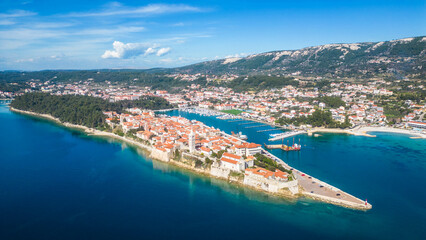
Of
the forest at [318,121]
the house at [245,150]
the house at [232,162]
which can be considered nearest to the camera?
the house at [232,162]

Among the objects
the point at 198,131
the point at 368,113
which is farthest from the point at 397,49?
the point at 198,131

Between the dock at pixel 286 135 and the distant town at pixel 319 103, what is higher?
the distant town at pixel 319 103

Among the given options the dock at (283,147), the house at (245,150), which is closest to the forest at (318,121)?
the dock at (283,147)

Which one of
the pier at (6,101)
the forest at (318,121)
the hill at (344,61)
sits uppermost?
the hill at (344,61)

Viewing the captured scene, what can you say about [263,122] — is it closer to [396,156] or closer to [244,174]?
[396,156]

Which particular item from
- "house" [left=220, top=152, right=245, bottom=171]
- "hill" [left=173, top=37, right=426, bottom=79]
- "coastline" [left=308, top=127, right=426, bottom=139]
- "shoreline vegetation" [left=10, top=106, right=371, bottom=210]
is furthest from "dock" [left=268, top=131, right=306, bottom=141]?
"hill" [left=173, top=37, right=426, bottom=79]

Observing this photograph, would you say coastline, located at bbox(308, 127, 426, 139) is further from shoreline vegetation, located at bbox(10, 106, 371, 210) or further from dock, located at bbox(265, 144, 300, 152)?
shoreline vegetation, located at bbox(10, 106, 371, 210)

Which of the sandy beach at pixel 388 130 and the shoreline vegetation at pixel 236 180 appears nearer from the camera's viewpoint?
the shoreline vegetation at pixel 236 180

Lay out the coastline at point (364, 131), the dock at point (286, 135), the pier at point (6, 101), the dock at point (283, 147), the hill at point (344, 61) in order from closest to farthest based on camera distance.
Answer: the dock at point (283, 147) < the dock at point (286, 135) < the coastline at point (364, 131) < the pier at point (6, 101) < the hill at point (344, 61)

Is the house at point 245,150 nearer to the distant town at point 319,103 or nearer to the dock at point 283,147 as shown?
the dock at point 283,147

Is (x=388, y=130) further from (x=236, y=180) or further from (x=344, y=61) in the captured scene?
(x=344, y=61)
